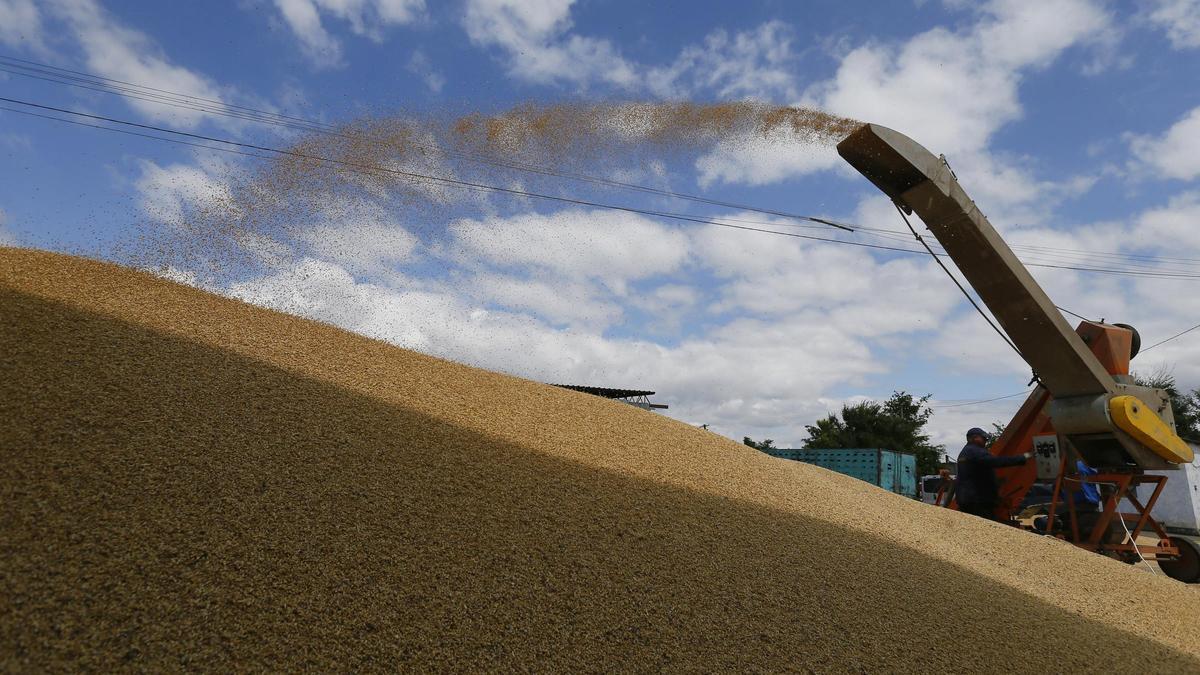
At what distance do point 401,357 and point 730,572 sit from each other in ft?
11.0

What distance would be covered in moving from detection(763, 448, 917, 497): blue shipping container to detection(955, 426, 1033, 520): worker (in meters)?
5.23

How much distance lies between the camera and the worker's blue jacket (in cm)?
623

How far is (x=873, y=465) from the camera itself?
39.7ft

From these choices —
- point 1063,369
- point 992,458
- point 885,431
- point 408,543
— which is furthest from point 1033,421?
point 885,431

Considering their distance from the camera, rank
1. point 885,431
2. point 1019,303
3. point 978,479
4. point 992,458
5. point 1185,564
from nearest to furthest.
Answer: point 1019,303 < point 1185,564 < point 992,458 < point 978,479 < point 885,431

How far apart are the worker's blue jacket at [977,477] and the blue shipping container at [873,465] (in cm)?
523

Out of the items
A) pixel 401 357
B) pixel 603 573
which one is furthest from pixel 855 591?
pixel 401 357

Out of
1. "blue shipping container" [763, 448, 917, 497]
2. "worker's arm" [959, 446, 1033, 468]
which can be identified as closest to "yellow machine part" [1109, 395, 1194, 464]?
"worker's arm" [959, 446, 1033, 468]

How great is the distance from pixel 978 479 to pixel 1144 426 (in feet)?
4.65

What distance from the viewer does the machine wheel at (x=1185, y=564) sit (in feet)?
19.5

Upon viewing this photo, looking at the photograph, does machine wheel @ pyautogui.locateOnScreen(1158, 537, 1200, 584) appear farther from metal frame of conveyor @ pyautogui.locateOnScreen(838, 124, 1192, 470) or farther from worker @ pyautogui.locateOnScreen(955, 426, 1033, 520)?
worker @ pyautogui.locateOnScreen(955, 426, 1033, 520)

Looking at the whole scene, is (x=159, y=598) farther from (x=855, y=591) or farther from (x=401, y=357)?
(x=401, y=357)

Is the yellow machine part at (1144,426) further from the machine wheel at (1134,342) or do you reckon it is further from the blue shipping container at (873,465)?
the blue shipping container at (873,465)

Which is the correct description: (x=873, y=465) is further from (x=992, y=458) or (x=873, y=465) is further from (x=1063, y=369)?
(x=1063, y=369)
